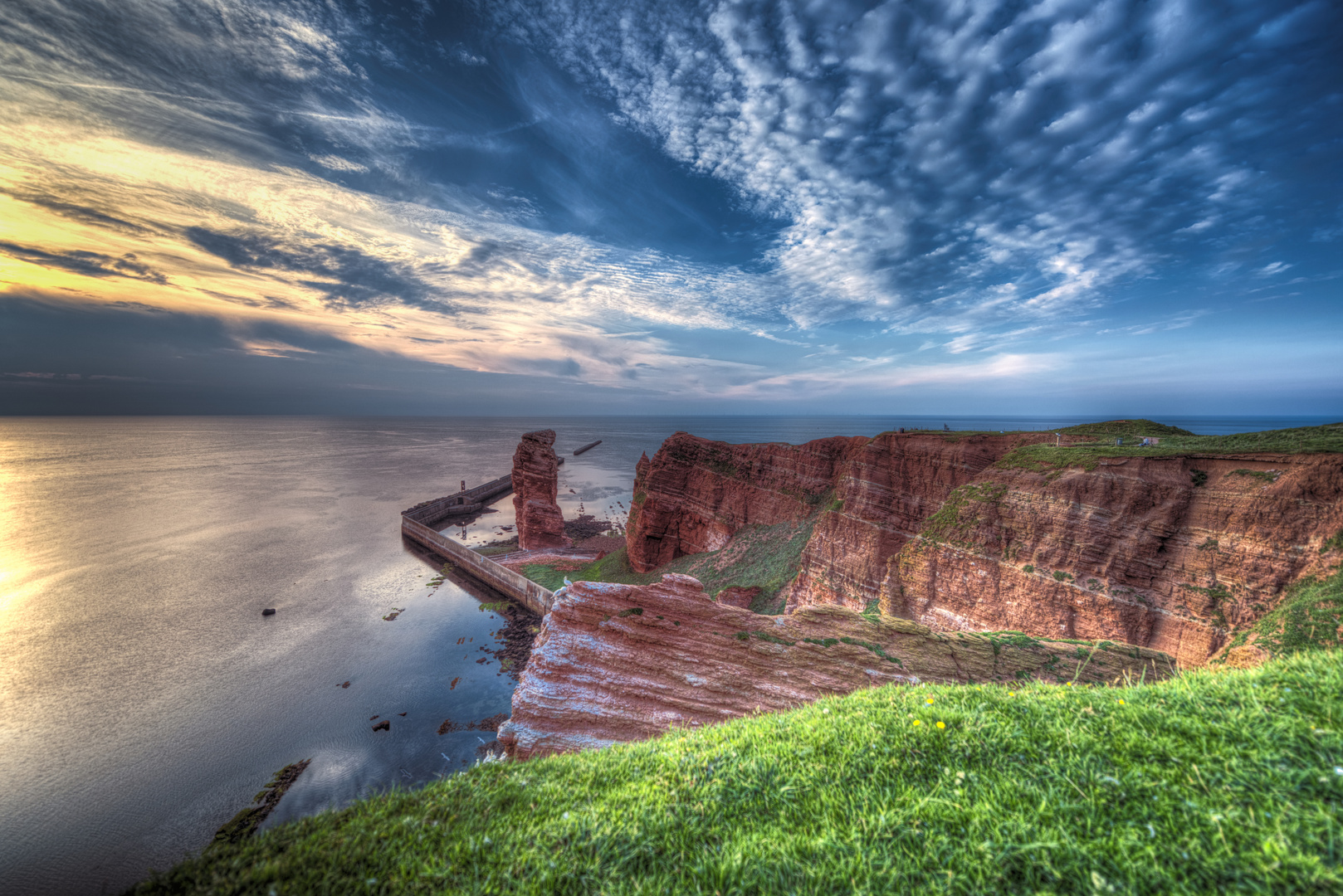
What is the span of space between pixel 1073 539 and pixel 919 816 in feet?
56.5

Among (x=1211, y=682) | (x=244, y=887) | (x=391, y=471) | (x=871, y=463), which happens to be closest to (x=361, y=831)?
(x=244, y=887)

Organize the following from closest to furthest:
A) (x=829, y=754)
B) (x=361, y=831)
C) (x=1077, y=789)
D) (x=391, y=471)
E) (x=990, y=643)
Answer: (x=1077, y=789) < (x=361, y=831) < (x=829, y=754) < (x=990, y=643) < (x=391, y=471)

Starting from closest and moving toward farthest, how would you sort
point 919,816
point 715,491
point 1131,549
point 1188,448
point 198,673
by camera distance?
point 919,816 → point 1131,549 → point 1188,448 → point 198,673 → point 715,491

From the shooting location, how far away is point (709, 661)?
11906 millimetres

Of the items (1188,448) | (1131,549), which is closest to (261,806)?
(1131,549)

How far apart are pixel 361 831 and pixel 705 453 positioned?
30.8m

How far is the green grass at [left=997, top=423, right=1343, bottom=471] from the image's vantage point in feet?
43.1

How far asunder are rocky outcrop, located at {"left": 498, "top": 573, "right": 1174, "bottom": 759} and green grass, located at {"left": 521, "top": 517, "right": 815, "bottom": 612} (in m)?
10.6

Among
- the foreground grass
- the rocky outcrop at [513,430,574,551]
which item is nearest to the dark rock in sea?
the foreground grass

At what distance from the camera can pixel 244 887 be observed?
302cm

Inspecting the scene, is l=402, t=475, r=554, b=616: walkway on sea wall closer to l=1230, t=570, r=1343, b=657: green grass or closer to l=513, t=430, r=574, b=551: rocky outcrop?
l=513, t=430, r=574, b=551: rocky outcrop

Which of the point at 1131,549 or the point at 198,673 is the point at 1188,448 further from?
the point at 198,673

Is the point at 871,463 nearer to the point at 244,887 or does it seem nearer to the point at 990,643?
the point at 990,643

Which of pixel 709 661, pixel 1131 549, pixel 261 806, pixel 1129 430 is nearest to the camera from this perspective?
pixel 709 661
